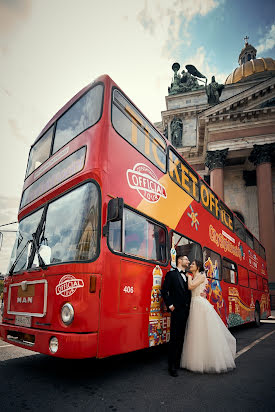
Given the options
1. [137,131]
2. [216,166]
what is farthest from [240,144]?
[137,131]

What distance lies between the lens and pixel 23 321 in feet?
12.8

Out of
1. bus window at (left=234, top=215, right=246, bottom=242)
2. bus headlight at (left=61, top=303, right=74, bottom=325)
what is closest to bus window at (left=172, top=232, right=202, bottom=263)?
bus headlight at (left=61, top=303, right=74, bottom=325)

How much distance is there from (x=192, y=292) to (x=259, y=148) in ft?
64.0

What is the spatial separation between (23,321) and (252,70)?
3573 centimetres

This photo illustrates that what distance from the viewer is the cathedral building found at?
20.7 metres

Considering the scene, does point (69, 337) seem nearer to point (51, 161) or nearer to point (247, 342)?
point (51, 161)

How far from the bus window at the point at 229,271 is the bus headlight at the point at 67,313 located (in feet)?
17.6

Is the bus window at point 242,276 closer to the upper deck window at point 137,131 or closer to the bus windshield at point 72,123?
the upper deck window at point 137,131

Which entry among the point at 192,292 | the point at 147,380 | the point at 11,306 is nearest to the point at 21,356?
the point at 11,306

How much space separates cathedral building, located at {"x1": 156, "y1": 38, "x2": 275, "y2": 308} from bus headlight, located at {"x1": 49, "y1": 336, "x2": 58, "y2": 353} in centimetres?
1823

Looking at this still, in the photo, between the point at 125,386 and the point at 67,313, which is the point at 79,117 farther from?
the point at 125,386

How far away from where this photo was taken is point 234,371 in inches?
170

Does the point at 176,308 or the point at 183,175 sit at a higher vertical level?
the point at 183,175

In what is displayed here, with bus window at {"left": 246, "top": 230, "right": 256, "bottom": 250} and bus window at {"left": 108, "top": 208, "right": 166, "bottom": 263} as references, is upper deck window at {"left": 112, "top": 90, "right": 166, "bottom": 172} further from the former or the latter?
bus window at {"left": 246, "top": 230, "right": 256, "bottom": 250}
